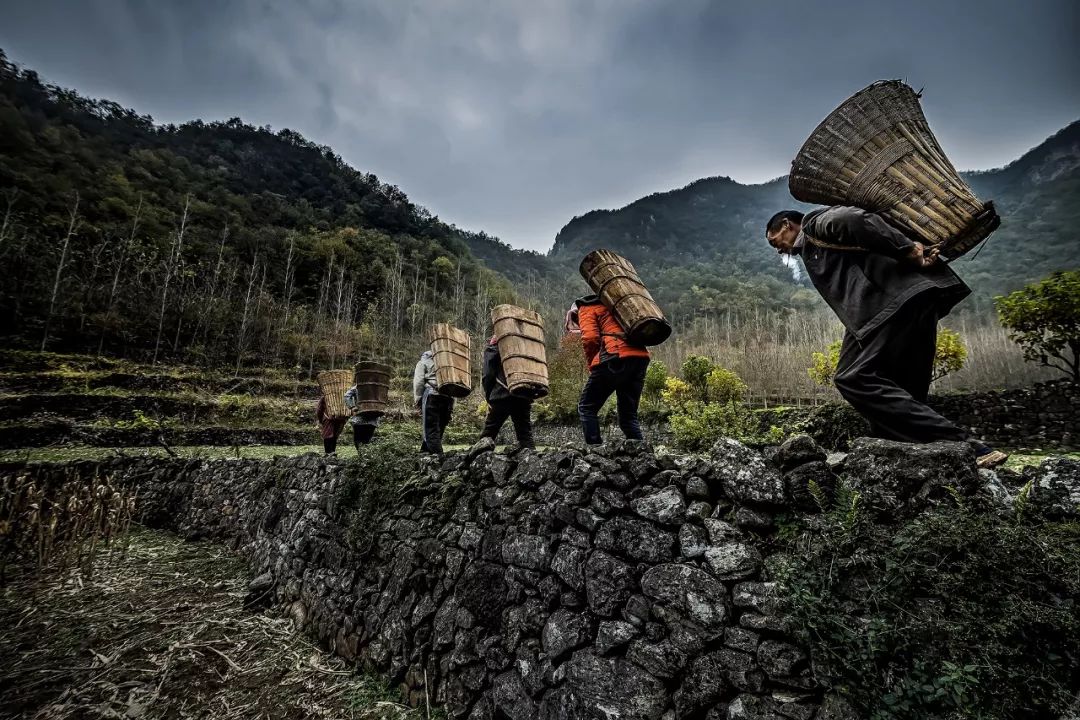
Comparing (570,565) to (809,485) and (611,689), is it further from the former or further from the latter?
(809,485)

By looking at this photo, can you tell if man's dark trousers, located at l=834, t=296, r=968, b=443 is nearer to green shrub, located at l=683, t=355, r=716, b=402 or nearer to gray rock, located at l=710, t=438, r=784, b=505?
gray rock, located at l=710, t=438, r=784, b=505

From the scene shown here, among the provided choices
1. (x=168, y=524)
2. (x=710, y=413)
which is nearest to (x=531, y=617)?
(x=710, y=413)

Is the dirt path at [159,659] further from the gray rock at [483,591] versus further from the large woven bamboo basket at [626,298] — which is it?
the large woven bamboo basket at [626,298]

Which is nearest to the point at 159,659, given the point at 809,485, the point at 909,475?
the point at 809,485

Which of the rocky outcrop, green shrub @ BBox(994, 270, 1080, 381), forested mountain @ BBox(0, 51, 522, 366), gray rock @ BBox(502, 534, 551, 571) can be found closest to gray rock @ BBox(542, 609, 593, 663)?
the rocky outcrop

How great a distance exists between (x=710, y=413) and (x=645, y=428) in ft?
25.4

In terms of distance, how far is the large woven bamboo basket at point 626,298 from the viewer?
2908mm

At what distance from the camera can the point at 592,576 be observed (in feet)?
7.02

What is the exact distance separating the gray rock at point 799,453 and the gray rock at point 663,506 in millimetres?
474

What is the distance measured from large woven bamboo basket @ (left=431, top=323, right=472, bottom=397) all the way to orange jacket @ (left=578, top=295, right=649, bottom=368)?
5.47 ft

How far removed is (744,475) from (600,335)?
5.30 feet

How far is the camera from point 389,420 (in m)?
18.8

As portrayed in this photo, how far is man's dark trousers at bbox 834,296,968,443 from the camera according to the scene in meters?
1.68

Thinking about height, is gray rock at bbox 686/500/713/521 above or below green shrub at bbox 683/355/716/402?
below
